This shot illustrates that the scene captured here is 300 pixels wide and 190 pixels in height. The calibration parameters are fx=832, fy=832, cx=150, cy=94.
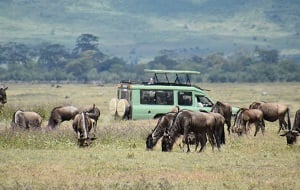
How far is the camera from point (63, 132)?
2488 cm

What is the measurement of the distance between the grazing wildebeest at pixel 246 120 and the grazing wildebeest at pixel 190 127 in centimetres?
487

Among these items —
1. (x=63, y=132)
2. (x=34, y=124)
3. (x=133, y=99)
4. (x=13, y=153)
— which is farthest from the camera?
(x=133, y=99)

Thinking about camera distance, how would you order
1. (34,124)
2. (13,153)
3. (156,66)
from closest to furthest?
(13,153)
(34,124)
(156,66)

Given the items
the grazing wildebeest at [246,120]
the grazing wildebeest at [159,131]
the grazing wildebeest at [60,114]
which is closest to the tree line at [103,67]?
the grazing wildebeest at [246,120]

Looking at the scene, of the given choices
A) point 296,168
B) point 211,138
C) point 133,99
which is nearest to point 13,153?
point 211,138

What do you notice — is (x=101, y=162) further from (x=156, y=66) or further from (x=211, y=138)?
(x=156, y=66)

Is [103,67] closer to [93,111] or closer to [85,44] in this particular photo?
[85,44]

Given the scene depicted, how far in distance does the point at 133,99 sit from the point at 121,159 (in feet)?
39.3

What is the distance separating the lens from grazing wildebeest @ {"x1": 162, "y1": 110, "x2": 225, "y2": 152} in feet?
73.7

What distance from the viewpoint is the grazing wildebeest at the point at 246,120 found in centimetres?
2794

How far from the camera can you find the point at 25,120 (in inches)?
1061

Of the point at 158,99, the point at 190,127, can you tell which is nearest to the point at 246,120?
the point at 158,99

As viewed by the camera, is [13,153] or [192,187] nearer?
[192,187]

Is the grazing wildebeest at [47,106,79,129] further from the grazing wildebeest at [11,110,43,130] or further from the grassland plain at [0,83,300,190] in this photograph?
the grassland plain at [0,83,300,190]
